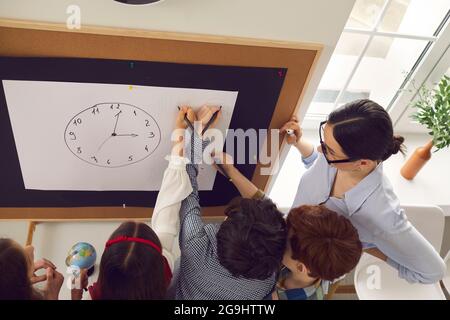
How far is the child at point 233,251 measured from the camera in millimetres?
942

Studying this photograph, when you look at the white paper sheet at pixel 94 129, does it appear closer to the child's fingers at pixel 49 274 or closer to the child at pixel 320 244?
the child's fingers at pixel 49 274

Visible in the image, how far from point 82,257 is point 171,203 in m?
0.46

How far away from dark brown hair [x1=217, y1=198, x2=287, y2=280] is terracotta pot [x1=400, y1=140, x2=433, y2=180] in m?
1.06

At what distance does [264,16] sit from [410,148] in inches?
50.2

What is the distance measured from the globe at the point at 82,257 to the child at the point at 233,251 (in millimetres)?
394

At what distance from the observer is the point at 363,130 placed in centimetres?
96

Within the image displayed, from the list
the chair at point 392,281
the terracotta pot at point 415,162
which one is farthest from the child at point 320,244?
the terracotta pot at point 415,162

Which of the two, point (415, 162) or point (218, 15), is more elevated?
point (218, 15)

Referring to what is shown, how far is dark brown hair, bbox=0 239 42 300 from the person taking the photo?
810 millimetres

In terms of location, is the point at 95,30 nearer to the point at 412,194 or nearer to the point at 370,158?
the point at 370,158

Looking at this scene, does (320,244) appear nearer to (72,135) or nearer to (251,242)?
(251,242)

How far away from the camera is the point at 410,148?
1.85m

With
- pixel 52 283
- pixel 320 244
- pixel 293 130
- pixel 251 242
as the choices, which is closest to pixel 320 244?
pixel 320 244
